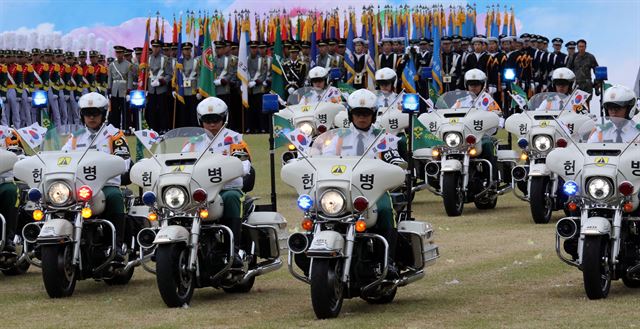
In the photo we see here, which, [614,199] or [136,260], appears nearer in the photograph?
[614,199]

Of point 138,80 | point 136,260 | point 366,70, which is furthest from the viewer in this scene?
point 138,80

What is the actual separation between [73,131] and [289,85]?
20.2m

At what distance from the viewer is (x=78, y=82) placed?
123 ft

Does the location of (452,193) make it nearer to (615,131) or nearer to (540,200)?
(540,200)

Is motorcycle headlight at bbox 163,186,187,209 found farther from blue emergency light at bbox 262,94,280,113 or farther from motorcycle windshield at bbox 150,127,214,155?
blue emergency light at bbox 262,94,280,113

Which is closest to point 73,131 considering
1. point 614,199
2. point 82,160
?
point 82,160

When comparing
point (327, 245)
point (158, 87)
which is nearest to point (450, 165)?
point (327, 245)

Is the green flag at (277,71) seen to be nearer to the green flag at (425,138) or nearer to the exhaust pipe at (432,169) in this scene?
the exhaust pipe at (432,169)

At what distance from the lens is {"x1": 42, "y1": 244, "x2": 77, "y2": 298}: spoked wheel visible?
1193 cm

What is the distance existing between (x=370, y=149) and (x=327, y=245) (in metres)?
0.97

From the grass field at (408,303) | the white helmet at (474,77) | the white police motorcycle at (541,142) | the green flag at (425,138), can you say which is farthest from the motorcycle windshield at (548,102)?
the green flag at (425,138)

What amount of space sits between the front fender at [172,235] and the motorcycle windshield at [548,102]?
27.5 feet

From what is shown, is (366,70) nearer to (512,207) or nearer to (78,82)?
(78,82)

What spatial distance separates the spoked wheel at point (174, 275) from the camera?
1114 cm
